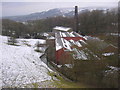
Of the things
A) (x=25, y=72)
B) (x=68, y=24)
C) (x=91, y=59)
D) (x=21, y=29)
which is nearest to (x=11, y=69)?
(x=25, y=72)

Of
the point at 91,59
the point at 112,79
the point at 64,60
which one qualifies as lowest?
the point at 64,60

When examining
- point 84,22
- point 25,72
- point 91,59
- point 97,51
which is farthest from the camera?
point 84,22

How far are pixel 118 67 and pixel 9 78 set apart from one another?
4.57 meters

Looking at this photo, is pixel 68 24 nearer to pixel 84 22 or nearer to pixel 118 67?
pixel 84 22

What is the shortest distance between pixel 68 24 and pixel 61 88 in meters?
28.0

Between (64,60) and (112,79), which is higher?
(112,79)

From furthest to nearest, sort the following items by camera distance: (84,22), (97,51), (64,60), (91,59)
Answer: (84,22) → (64,60) → (97,51) → (91,59)

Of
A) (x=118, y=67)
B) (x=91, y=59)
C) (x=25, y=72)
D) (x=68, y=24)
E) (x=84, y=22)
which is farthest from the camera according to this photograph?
(x=68, y=24)

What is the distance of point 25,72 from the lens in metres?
7.25

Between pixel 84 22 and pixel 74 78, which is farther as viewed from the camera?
pixel 84 22

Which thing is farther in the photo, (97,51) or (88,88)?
(97,51)

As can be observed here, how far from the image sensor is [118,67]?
18.4 ft

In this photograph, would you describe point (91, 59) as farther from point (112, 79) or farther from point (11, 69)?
point (11, 69)

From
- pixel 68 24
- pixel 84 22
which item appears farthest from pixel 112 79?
pixel 68 24
